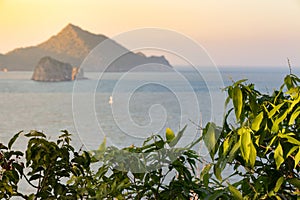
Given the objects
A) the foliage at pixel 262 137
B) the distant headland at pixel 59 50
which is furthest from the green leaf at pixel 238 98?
the distant headland at pixel 59 50

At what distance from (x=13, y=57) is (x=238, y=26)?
1420mm

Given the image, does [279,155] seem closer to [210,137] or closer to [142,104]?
[210,137]

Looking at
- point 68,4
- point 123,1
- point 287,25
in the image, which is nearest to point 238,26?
point 287,25

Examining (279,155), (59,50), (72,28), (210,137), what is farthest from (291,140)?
(59,50)

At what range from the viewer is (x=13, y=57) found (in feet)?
9.45

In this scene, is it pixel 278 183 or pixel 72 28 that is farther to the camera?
pixel 72 28

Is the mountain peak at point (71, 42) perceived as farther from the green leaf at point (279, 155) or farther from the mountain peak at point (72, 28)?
the green leaf at point (279, 155)

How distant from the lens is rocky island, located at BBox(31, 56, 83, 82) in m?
2.86

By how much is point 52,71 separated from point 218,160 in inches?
91.6

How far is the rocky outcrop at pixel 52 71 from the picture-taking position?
113 inches

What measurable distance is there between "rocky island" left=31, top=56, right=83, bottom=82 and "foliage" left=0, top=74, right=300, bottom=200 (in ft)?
6.40

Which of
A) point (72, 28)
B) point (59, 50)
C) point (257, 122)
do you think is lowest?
point (257, 122)

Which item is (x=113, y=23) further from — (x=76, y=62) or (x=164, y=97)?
(x=164, y=97)

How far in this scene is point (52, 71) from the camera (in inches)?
115
